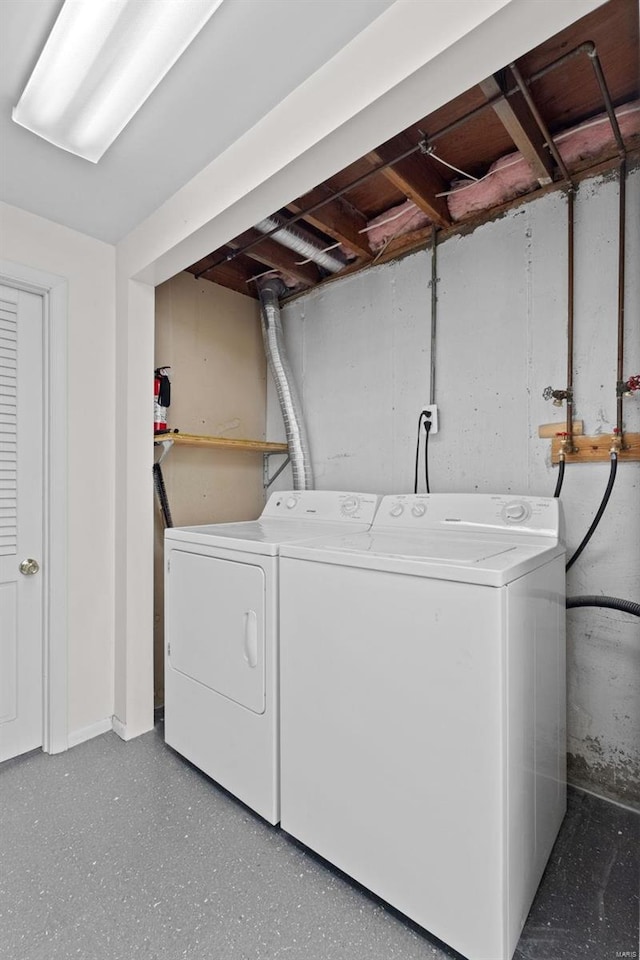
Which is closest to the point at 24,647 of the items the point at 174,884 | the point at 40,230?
the point at 174,884

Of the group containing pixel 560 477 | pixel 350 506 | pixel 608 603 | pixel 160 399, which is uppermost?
pixel 160 399

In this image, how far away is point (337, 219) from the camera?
2.18m

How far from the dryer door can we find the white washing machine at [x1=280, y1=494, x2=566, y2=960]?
0.45 ft

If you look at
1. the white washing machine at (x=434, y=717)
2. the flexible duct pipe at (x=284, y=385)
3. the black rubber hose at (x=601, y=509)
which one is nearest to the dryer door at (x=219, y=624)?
the white washing machine at (x=434, y=717)

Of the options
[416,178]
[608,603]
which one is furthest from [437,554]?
[416,178]

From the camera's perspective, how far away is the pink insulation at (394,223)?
2.21 m

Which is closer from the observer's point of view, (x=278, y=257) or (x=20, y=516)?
(x=20, y=516)

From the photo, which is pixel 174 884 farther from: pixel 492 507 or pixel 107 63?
pixel 107 63

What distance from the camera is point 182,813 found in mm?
1720

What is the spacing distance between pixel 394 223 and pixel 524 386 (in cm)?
106

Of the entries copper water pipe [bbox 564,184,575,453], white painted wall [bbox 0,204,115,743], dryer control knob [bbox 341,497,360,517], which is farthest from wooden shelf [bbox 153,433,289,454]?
copper water pipe [bbox 564,184,575,453]

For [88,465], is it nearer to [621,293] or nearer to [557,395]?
[557,395]

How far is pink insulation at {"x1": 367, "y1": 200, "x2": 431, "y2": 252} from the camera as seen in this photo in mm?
2207

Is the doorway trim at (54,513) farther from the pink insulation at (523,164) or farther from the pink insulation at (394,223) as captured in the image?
the pink insulation at (523,164)
